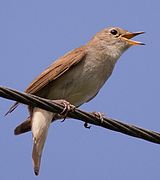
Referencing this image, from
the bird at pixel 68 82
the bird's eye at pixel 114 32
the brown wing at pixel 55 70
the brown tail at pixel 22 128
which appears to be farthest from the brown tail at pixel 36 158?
the bird's eye at pixel 114 32

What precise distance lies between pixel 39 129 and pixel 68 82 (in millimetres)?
804

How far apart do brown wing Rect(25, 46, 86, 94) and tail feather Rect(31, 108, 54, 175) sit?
338 mm

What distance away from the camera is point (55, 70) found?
760cm

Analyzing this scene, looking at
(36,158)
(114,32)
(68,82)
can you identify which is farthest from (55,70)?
(114,32)

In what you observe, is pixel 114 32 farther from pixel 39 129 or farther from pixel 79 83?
pixel 39 129

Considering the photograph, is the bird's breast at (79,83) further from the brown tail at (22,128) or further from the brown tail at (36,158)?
the brown tail at (36,158)

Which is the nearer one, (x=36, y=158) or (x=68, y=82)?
(x=36, y=158)

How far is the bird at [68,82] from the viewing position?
7.32m

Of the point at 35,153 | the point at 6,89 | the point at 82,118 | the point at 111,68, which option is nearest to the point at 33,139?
the point at 35,153

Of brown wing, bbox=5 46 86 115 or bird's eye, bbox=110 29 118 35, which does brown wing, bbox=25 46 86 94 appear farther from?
bird's eye, bbox=110 29 118 35

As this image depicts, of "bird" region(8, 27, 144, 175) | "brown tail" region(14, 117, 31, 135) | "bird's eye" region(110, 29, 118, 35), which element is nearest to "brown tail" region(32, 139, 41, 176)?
"bird" region(8, 27, 144, 175)

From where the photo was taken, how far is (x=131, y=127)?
501cm

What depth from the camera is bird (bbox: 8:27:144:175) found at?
7.32 metres

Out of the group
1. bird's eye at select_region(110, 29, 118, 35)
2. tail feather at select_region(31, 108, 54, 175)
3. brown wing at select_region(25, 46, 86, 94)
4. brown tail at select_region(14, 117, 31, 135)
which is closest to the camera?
tail feather at select_region(31, 108, 54, 175)
